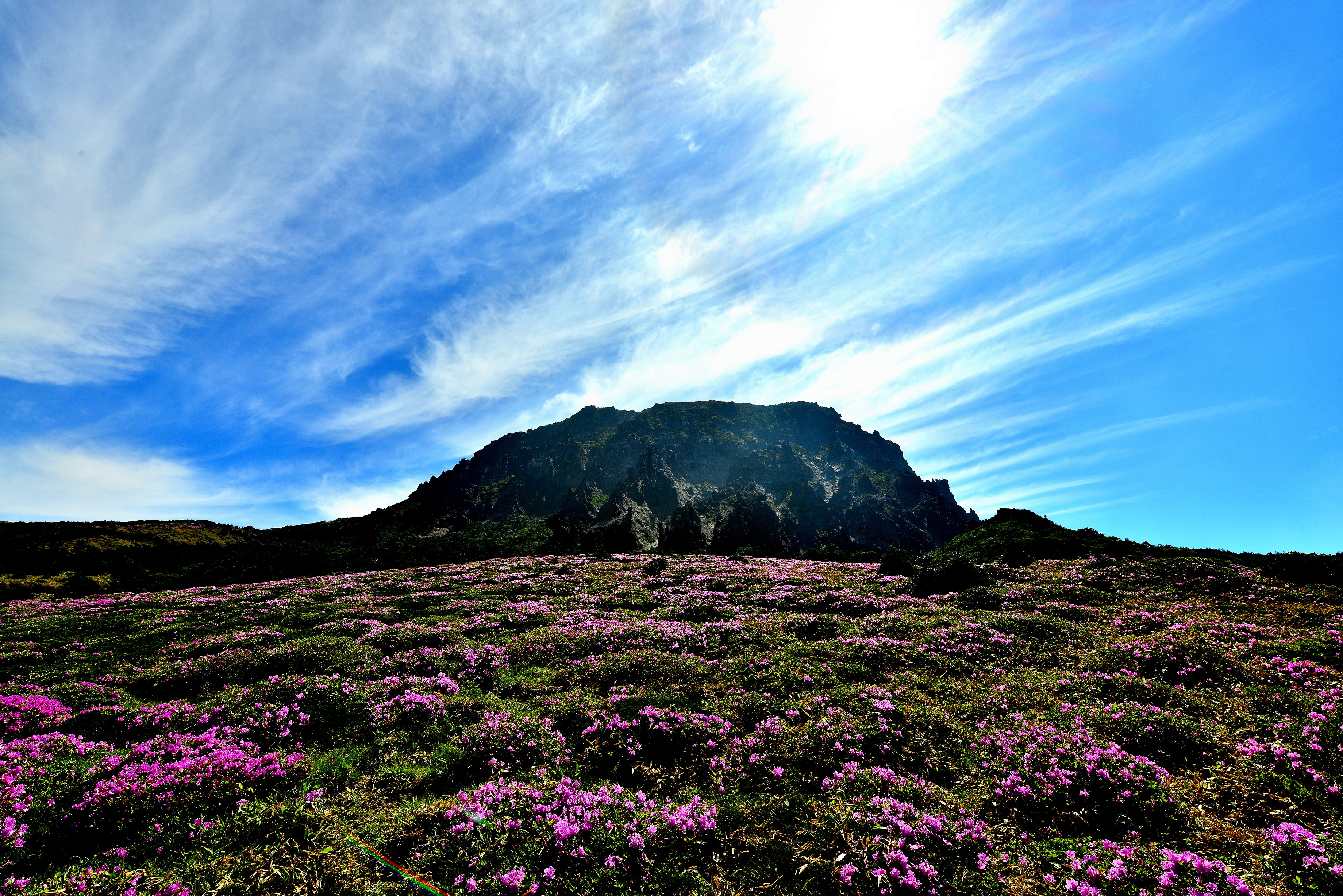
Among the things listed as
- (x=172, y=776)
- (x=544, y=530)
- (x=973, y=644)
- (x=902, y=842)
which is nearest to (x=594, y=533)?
(x=544, y=530)

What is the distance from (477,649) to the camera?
15.9m

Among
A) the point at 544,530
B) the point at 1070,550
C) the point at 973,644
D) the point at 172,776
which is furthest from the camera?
the point at 544,530

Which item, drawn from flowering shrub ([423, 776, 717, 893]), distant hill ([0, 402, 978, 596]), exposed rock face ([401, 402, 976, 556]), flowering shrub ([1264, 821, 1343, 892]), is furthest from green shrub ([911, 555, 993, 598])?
exposed rock face ([401, 402, 976, 556])

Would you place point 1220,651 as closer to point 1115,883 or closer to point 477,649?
point 1115,883

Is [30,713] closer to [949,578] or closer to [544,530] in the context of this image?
[949,578]

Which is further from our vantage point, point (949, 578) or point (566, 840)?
point (949, 578)

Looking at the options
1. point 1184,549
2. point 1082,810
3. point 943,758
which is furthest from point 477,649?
point 1184,549

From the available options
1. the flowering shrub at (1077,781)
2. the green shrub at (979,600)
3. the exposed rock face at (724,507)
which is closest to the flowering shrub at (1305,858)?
the flowering shrub at (1077,781)

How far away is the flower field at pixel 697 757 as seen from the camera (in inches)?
235

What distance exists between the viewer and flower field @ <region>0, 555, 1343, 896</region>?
5961mm

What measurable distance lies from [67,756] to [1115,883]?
1664 centimetres

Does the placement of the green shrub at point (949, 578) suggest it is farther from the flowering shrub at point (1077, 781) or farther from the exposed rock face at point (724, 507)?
the exposed rock face at point (724, 507)

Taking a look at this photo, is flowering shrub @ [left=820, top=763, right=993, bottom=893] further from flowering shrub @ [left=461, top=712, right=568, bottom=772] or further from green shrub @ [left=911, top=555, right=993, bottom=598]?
green shrub @ [left=911, top=555, right=993, bottom=598]

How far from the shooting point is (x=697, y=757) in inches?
363
